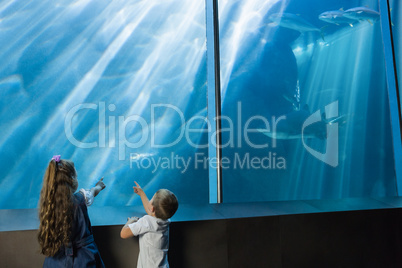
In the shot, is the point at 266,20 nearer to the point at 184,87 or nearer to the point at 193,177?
the point at 184,87

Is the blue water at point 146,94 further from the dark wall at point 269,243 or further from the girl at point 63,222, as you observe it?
the girl at point 63,222

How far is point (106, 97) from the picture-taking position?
1817 cm

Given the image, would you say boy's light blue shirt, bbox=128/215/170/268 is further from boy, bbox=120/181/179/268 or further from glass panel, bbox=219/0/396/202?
glass panel, bbox=219/0/396/202

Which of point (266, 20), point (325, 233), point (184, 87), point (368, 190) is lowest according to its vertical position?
point (368, 190)

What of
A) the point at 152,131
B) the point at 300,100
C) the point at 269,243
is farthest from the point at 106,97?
the point at 269,243

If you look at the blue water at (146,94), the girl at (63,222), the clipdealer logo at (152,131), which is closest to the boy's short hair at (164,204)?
the girl at (63,222)

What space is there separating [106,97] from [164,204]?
1743cm

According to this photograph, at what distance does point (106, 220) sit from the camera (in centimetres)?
204

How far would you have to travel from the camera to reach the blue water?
14.7 m

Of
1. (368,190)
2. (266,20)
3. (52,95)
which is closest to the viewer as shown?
(52,95)

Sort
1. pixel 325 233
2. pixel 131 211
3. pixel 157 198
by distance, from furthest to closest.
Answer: pixel 325 233, pixel 131 211, pixel 157 198

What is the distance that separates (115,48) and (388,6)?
44.3 feet

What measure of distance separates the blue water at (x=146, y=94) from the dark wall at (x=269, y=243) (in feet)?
35.5

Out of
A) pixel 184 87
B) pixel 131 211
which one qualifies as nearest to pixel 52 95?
pixel 184 87
